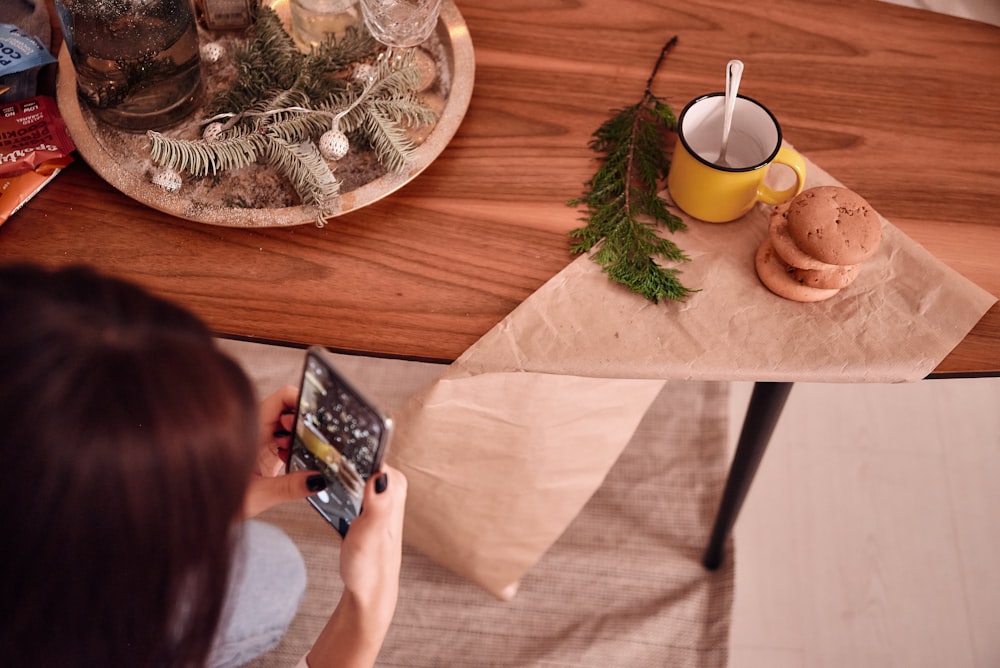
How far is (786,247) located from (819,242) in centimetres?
3

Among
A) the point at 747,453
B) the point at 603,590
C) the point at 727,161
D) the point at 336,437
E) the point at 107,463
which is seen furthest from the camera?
the point at 603,590

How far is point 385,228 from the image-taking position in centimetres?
86

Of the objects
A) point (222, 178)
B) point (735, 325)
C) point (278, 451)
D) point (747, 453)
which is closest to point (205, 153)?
point (222, 178)

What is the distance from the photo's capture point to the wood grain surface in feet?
2.67

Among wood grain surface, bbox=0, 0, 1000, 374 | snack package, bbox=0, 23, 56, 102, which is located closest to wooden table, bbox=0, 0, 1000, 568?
wood grain surface, bbox=0, 0, 1000, 374

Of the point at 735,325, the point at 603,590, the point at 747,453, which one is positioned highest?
the point at 735,325

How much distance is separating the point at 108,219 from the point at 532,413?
1.72 feet

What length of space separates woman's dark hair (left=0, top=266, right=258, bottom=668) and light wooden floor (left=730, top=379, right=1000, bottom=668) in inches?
40.2

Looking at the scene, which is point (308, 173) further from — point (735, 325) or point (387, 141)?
point (735, 325)

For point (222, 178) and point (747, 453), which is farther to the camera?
point (747, 453)

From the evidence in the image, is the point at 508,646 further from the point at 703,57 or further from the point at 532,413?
the point at 703,57

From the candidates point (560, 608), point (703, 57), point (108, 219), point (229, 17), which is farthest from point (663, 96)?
point (560, 608)

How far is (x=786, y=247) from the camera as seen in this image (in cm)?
77

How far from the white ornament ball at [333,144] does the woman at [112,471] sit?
1.24ft
